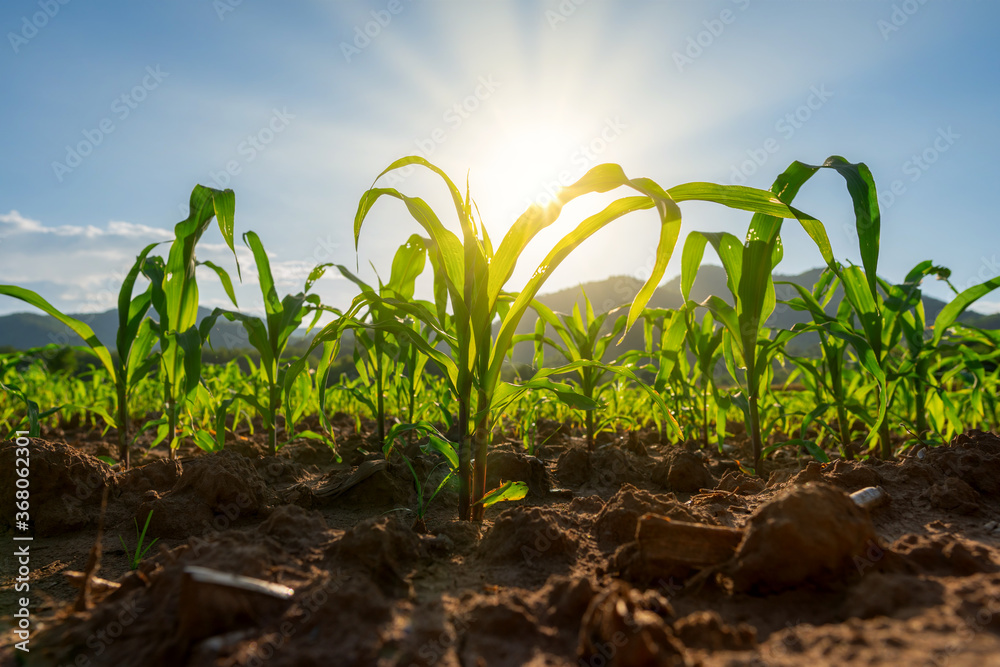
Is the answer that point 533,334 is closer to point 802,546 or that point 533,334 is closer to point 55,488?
point 802,546

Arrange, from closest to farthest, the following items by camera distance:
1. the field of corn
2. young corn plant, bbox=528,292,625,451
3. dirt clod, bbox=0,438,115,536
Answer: the field of corn, dirt clod, bbox=0,438,115,536, young corn plant, bbox=528,292,625,451

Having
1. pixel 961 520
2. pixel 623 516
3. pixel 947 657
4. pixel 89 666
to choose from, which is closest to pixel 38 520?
pixel 89 666

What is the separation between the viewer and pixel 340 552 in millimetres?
1139

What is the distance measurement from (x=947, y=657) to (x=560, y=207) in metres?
1.14

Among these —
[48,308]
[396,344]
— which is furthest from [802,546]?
[48,308]

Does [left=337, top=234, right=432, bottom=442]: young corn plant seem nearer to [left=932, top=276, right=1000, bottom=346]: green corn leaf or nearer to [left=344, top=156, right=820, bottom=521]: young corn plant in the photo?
[left=344, top=156, right=820, bottom=521]: young corn plant

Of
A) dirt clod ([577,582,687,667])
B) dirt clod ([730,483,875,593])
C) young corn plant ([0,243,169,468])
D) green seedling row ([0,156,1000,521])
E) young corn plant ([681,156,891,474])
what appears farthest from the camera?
young corn plant ([0,243,169,468])

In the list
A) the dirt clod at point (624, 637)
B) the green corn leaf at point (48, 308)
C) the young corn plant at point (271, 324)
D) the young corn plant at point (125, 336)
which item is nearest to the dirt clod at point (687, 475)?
the dirt clod at point (624, 637)

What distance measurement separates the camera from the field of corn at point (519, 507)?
0.86m

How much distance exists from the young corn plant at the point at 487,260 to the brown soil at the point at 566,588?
0.32 metres

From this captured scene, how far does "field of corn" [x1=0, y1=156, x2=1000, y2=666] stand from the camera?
33.8 inches

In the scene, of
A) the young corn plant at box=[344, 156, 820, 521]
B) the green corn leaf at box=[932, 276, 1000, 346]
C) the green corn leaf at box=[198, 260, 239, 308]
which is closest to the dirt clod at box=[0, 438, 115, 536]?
the green corn leaf at box=[198, 260, 239, 308]

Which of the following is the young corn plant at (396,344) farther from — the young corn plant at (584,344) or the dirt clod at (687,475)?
the dirt clod at (687,475)

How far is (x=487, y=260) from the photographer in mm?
1566
